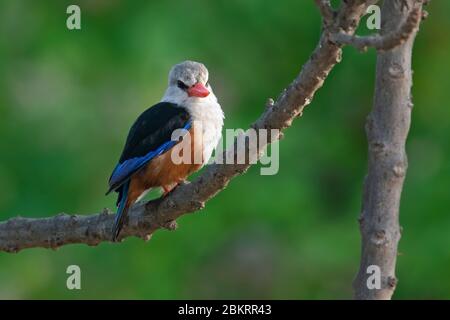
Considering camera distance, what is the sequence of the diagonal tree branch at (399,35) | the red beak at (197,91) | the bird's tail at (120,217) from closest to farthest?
1. the diagonal tree branch at (399,35)
2. the bird's tail at (120,217)
3. the red beak at (197,91)

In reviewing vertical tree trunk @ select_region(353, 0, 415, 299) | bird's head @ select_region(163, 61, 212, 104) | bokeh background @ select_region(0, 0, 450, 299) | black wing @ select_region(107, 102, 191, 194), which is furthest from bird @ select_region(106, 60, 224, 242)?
vertical tree trunk @ select_region(353, 0, 415, 299)

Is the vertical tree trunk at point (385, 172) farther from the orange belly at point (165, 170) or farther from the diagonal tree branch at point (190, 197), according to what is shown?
the orange belly at point (165, 170)

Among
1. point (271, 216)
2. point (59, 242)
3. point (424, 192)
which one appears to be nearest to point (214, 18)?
point (271, 216)

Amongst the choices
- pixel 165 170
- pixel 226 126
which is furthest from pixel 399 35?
pixel 226 126

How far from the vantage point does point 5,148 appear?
565 centimetres

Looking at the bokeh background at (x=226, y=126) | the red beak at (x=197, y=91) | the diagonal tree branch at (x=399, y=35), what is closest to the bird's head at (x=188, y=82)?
the red beak at (x=197, y=91)

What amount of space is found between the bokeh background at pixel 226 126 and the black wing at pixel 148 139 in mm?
1545

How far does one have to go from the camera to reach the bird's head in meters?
3.88

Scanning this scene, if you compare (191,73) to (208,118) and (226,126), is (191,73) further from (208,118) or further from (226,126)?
(226,126)

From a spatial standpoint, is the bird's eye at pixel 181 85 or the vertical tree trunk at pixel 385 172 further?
the bird's eye at pixel 181 85

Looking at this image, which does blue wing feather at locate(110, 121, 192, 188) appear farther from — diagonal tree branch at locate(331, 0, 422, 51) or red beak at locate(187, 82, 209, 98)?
diagonal tree branch at locate(331, 0, 422, 51)

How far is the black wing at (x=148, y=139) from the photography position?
3.54m

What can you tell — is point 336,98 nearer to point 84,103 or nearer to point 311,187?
point 311,187

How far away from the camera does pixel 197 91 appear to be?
386 centimetres
